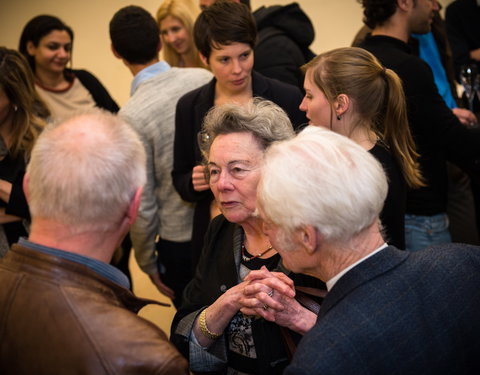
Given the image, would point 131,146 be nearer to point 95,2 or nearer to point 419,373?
point 419,373

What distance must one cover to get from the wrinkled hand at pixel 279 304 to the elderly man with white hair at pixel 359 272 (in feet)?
→ 0.68

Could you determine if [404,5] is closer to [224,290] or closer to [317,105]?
[317,105]

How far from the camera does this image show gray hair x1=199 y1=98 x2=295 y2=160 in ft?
6.95

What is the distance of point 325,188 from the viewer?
1.38 metres

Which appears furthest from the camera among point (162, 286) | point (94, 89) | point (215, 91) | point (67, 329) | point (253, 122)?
point (94, 89)

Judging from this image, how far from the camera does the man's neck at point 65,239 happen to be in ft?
4.50

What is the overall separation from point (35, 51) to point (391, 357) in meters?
3.19

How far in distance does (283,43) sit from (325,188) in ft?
7.12

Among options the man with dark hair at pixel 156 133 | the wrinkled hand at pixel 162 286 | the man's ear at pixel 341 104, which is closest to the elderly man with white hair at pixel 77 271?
the man's ear at pixel 341 104

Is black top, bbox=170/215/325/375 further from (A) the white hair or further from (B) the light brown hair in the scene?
A: (B) the light brown hair

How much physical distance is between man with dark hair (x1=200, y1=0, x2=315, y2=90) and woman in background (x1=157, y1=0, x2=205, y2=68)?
479 millimetres

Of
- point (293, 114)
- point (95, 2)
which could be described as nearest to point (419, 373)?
point (293, 114)

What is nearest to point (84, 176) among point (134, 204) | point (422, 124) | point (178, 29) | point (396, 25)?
point (134, 204)

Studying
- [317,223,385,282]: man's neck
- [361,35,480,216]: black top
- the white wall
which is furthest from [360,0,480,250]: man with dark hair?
the white wall
